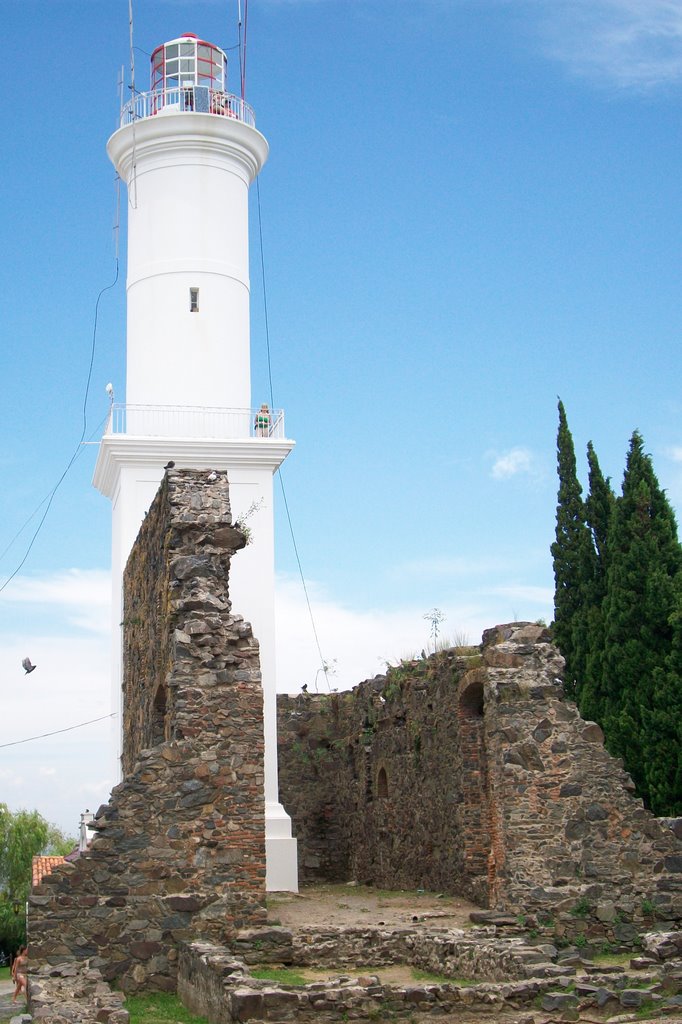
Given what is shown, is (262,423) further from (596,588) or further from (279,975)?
(279,975)

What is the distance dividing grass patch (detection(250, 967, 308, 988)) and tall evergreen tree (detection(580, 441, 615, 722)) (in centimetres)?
1230

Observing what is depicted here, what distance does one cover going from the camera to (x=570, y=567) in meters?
26.8

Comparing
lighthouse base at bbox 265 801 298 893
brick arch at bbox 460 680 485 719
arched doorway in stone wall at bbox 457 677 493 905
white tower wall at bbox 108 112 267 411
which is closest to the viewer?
arched doorway in stone wall at bbox 457 677 493 905

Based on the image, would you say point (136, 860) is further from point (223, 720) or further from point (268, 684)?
point (268, 684)

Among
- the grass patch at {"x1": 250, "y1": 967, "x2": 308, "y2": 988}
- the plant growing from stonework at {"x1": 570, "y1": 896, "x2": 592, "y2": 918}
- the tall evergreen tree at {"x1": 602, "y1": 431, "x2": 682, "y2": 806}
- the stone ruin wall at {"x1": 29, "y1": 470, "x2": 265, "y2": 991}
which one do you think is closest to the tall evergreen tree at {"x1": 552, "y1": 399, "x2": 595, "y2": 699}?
the tall evergreen tree at {"x1": 602, "y1": 431, "x2": 682, "y2": 806}

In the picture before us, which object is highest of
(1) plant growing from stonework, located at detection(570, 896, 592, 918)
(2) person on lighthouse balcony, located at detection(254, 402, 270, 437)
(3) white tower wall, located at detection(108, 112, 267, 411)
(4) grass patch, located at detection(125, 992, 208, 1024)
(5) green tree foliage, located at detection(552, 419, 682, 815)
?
(3) white tower wall, located at detection(108, 112, 267, 411)

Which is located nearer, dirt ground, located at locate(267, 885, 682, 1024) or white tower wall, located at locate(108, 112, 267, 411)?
dirt ground, located at locate(267, 885, 682, 1024)

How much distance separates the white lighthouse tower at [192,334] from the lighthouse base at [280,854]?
723 mm

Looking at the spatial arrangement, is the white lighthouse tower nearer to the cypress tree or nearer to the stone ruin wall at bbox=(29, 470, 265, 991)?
the cypress tree

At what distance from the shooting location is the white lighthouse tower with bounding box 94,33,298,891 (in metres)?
23.0

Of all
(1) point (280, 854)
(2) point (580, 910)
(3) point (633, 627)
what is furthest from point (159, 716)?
(3) point (633, 627)

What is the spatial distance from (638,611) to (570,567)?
10.0ft

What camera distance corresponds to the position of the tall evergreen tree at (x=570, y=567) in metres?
25.7

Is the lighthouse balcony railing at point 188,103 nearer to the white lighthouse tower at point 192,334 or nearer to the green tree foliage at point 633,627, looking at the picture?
the white lighthouse tower at point 192,334
